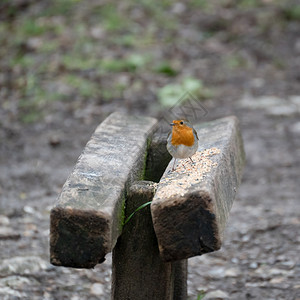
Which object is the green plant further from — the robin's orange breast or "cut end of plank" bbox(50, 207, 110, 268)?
"cut end of plank" bbox(50, 207, 110, 268)

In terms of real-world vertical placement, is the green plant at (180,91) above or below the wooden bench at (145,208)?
above

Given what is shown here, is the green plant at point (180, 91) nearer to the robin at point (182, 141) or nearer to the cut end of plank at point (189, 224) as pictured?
the robin at point (182, 141)

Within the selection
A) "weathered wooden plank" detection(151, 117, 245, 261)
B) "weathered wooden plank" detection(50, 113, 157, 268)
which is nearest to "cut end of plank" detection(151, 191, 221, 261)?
"weathered wooden plank" detection(151, 117, 245, 261)

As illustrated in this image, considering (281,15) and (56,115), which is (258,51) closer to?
(281,15)

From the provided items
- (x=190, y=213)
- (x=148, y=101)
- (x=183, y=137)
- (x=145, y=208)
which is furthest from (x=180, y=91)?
(x=190, y=213)

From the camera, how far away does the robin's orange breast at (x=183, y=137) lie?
228 centimetres

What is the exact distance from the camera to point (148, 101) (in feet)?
20.3

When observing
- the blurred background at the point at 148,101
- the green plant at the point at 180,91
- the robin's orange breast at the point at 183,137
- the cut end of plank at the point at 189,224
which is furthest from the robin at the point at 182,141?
the green plant at the point at 180,91

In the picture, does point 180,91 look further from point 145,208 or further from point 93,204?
point 93,204

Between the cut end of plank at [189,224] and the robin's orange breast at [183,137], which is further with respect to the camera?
the robin's orange breast at [183,137]

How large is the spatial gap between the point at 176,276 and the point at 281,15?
243 inches

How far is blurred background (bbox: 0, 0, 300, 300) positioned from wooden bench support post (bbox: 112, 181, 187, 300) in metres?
0.65

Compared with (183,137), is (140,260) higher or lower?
lower

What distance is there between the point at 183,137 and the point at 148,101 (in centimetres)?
395
